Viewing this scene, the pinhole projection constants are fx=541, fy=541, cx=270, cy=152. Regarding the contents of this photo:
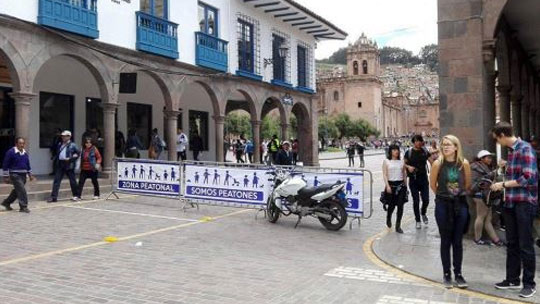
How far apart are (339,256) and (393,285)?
1643 millimetres

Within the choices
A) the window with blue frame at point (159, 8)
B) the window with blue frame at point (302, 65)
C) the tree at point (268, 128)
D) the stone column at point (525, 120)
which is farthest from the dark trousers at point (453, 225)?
the tree at point (268, 128)

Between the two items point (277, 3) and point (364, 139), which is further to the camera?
point (364, 139)

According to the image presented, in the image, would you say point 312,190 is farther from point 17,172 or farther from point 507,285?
point 17,172

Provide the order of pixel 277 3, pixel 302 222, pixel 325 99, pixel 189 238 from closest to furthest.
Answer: pixel 189 238, pixel 302 222, pixel 277 3, pixel 325 99

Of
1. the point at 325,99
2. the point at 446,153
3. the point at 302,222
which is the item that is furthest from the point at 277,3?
the point at 325,99

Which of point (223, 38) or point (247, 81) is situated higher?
point (223, 38)

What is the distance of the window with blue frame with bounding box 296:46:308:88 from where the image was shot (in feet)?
86.3

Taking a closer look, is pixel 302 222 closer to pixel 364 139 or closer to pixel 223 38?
pixel 223 38

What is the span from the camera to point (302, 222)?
1047 cm

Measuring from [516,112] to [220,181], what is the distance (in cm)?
1078

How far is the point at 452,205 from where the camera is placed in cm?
588

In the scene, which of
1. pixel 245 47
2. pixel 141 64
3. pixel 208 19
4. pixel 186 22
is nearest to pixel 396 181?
pixel 141 64

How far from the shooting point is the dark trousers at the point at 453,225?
19.2 feet

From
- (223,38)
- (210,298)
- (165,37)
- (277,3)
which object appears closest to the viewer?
(210,298)
